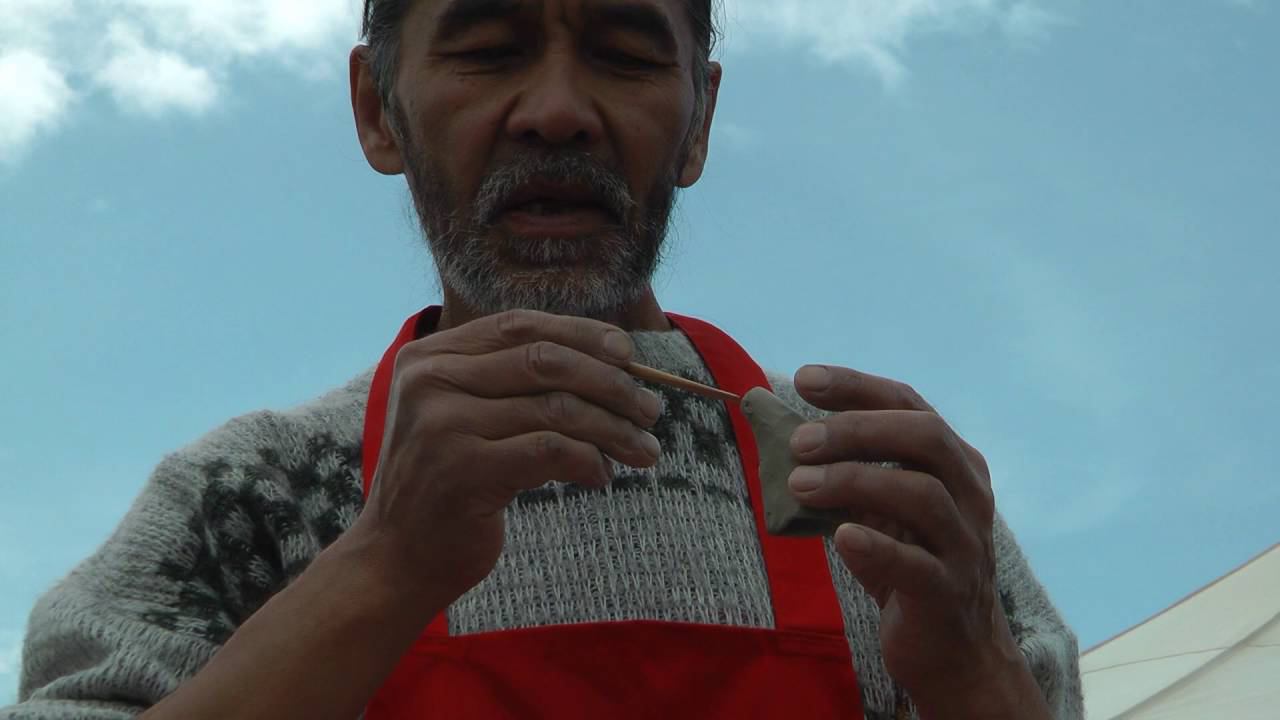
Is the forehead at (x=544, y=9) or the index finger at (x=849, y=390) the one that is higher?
the forehead at (x=544, y=9)

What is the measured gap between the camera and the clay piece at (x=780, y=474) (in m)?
1.28

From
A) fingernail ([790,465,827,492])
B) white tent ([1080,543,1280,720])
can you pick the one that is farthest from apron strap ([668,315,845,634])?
white tent ([1080,543,1280,720])

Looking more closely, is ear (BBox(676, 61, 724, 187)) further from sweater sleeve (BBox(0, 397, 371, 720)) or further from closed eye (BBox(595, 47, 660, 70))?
sweater sleeve (BBox(0, 397, 371, 720))

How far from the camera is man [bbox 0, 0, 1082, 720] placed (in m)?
1.23

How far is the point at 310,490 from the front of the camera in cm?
166

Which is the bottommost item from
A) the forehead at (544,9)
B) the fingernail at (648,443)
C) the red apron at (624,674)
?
the red apron at (624,674)

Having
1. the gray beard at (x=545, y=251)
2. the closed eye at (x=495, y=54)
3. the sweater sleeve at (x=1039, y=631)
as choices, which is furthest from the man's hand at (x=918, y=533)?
the closed eye at (x=495, y=54)

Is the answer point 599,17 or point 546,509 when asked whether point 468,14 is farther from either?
point 546,509

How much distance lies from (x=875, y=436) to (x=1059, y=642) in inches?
25.2

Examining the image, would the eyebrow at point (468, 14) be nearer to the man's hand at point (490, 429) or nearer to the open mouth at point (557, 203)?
the open mouth at point (557, 203)

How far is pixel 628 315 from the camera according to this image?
193 centimetres

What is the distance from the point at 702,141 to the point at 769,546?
74 cm

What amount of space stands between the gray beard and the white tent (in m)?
7.11

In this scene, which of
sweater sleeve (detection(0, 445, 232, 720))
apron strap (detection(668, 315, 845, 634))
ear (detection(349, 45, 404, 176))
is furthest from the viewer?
ear (detection(349, 45, 404, 176))
